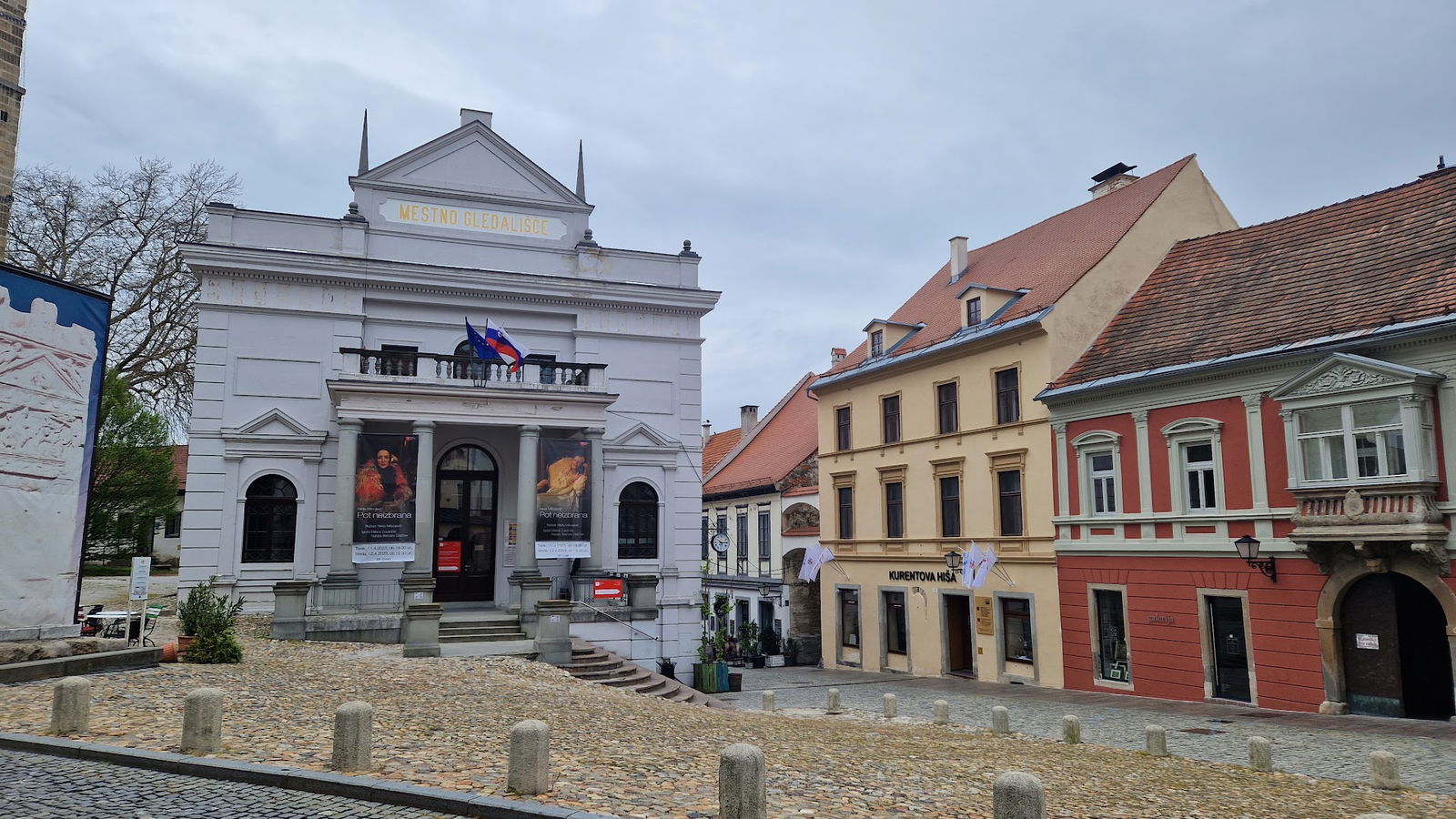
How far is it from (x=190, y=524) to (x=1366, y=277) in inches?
1044

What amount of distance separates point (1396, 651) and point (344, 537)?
848 inches

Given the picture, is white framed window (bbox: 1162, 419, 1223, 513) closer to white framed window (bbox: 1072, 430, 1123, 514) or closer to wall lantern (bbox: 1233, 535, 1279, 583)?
wall lantern (bbox: 1233, 535, 1279, 583)

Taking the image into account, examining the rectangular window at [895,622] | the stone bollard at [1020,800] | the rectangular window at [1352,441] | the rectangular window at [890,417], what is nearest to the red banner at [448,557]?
the rectangular window at [895,622]

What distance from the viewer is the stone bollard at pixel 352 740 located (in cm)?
913

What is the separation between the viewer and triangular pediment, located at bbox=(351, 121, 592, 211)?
86.8ft

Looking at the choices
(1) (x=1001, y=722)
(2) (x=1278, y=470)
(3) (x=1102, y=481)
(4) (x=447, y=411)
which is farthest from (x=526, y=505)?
(2) (x=1278, y=470)

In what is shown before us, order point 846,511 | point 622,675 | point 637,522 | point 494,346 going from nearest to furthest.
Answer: point 622,675 → point 494,346 → point 637,522 → point 846,511

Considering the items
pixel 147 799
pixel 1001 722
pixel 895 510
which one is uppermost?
pixel 895 510

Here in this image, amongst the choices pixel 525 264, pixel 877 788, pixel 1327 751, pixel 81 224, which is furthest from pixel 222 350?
pixel 1327 751

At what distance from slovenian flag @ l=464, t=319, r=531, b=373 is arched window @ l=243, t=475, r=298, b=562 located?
578 centimetres

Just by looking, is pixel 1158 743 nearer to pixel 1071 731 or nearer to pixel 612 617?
pixel 1071 731

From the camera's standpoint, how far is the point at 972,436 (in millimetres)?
29172

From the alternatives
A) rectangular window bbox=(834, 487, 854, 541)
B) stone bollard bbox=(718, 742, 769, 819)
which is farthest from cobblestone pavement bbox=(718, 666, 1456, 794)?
stone bollard bbox=(718, 742, 769, 819)

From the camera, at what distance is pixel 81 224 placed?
99.9ft
